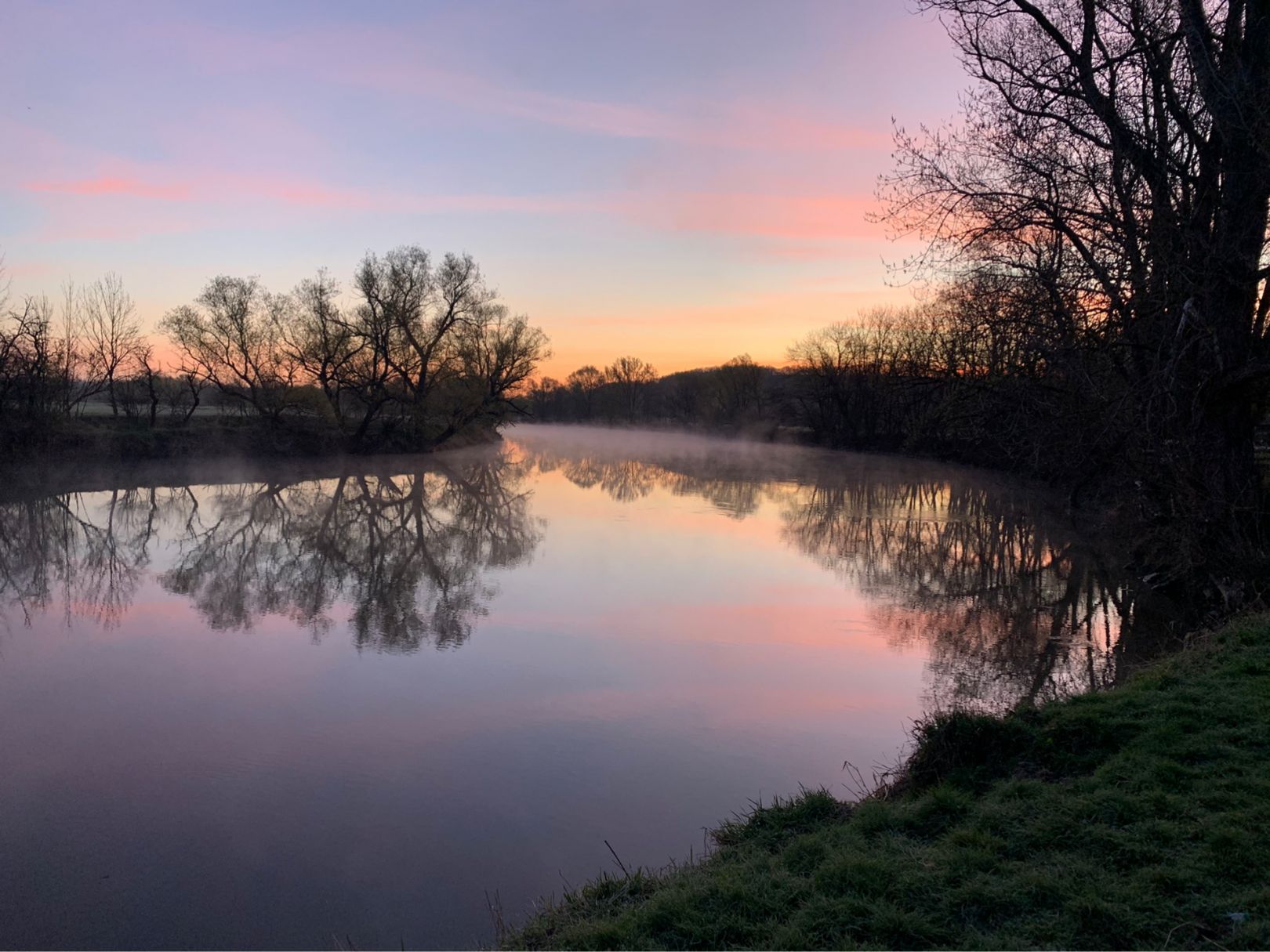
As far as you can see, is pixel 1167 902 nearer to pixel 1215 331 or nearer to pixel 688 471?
pixel 1215 331

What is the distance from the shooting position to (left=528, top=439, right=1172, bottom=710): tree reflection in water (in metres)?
7.98

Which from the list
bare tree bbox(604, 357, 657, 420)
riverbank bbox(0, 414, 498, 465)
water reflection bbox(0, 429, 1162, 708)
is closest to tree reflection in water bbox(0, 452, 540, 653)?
water reflection bbox(0, 429, 1162, 708)

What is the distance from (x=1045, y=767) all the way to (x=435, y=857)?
11.0 ft

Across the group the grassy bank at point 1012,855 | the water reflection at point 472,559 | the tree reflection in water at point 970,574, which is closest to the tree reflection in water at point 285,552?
the water reflection at point 472,559

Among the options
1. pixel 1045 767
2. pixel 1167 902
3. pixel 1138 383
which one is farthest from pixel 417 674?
pixel 1138 383

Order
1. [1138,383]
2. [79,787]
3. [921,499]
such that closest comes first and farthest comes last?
[79,787] < [1138,383] < [921,499]

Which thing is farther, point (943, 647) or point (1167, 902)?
point (943, 647)

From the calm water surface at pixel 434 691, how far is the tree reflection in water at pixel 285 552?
0.10 meters

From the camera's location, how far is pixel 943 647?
8758 mm

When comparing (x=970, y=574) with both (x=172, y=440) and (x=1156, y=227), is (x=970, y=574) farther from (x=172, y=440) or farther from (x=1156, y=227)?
(x=172, y=440)

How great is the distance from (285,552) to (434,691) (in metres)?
7.81

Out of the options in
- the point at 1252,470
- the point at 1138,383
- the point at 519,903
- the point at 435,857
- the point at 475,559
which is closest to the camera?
the point at 519,903

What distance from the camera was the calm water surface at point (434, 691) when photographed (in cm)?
435

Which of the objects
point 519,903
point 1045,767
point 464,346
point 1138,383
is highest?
point 464,346
